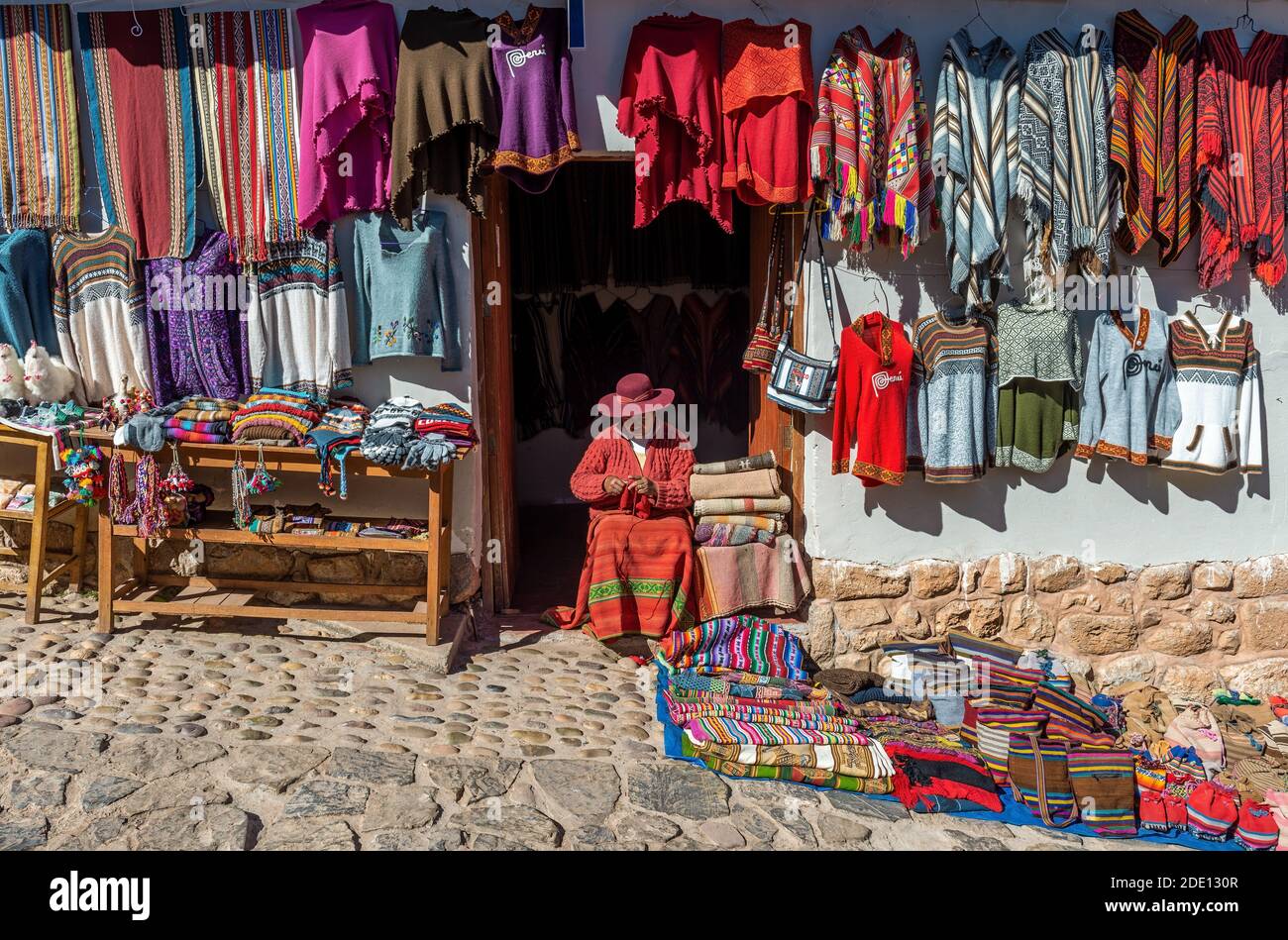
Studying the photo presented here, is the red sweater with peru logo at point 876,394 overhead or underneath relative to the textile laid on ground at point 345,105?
underneath

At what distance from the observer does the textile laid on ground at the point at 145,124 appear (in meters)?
5.21

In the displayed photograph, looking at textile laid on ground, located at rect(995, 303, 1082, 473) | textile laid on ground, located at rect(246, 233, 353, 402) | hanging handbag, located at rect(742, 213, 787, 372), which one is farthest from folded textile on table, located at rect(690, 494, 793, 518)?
textile laid on ground, located at rect(246, 233, 353, 402)

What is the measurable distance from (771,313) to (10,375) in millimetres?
4044

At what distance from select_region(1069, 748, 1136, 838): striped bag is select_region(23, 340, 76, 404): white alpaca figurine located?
537cm

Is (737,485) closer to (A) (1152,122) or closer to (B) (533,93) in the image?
(B) (533,93)

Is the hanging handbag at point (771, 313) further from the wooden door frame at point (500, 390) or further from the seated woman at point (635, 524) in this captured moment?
the seated woman at point (635, 524)

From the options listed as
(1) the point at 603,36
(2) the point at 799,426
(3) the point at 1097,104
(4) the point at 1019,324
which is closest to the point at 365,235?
(1) the point at 603,36

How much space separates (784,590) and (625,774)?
5.62 ft

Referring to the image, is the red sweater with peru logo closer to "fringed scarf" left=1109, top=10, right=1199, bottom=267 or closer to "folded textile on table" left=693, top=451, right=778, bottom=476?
"folded textile on table" left=693, top=451, right=778, bottom=476

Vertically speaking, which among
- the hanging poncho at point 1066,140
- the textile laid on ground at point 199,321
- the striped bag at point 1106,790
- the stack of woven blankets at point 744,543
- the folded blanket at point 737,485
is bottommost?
the striped bag at point 1106,790

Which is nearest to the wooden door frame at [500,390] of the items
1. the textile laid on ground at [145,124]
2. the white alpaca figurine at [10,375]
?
the textile laid on ground at [145,124]

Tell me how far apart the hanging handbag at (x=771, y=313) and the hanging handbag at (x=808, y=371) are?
103 mm

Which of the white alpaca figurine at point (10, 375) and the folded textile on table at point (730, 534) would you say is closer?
the white alpaca figurine at point (10, 375)

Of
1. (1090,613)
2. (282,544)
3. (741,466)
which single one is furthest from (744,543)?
(282,544)
